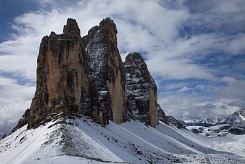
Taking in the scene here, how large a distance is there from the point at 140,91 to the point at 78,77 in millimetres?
47160


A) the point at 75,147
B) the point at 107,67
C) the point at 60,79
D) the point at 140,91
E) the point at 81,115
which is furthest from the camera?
the point at 140,91

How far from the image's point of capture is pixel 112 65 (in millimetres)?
82125

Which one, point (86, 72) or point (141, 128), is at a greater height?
→ point (86, 72)

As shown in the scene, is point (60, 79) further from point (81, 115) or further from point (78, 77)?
point (81, 115)

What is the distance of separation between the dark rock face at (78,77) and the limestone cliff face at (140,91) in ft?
49.2

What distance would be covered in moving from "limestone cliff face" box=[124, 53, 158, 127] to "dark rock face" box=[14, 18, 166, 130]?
49.2ft

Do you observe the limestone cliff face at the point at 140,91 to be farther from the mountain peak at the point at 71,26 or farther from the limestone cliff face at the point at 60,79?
the limestone cliff face at the point at 60,79

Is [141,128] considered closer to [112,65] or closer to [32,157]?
[112,65]

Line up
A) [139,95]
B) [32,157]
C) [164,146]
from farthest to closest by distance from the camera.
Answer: [139,95]
[164,146]
[32,157]

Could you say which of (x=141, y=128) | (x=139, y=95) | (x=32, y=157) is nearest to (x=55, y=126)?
(x=32, y=157)

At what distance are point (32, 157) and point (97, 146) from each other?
8332 mm

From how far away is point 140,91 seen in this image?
345 ft

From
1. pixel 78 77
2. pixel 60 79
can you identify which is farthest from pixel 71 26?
pixel 60 79

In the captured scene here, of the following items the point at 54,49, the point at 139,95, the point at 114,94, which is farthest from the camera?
the point at 139,95
